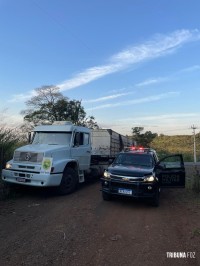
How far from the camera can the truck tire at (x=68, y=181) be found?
11078 mm

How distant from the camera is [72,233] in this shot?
6477mm

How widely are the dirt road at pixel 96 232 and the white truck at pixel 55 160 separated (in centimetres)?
80

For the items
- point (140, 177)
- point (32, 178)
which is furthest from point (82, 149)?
point (140, 177)

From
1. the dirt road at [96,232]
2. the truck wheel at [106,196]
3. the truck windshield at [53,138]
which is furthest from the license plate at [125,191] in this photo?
the truck windshield at [53,138]

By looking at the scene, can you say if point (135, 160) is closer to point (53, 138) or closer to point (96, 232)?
point (53, 138)

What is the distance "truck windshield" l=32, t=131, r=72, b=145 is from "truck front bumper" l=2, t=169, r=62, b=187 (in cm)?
177

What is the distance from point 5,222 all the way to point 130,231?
3.11m

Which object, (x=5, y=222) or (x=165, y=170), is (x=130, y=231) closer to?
(x=5, y=222)

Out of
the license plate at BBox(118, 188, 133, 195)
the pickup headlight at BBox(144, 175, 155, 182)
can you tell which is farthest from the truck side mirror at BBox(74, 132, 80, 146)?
the pickup headlight at BBox(144, 175, 155, 182)

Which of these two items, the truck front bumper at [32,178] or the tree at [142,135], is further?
the tree at [142,135]

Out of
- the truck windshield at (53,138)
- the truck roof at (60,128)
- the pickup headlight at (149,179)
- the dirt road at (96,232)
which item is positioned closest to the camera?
the dirt road at (96,232)

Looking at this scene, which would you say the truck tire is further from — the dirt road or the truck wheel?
the truck wheel

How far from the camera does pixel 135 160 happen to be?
11.1 meters

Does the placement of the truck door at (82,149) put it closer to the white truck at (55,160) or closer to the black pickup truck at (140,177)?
the white truck at (55,160)
